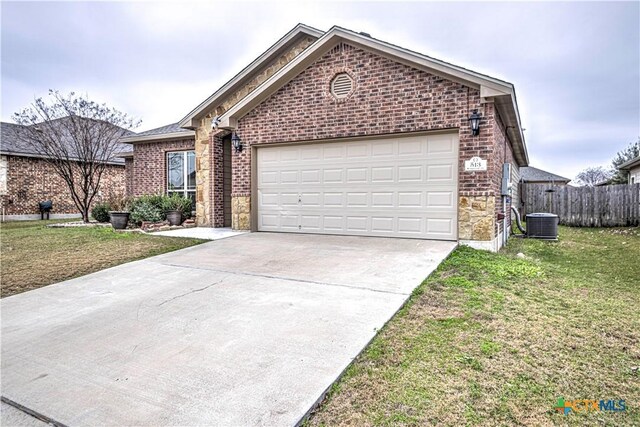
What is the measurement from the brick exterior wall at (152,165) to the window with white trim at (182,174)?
0.18 metres

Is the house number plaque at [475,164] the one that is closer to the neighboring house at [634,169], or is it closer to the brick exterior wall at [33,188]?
the neighboring house at [634,169]

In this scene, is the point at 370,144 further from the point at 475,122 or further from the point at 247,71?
the point at 247,71

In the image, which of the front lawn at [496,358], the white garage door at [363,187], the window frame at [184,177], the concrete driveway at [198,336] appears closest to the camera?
the front lawn at [496,358]

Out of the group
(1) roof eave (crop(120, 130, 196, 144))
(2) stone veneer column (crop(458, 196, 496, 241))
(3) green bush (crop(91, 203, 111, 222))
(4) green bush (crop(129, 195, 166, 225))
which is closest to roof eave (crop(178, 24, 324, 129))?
(1) roof eave (crop(120, 130, 196, 144))

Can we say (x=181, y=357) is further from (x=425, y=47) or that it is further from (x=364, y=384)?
(x=425, y=47)

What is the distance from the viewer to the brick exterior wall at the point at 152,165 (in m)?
13.9

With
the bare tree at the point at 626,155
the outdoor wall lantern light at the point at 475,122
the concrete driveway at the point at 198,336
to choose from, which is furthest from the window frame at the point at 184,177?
the bare tree at the point at 626,155

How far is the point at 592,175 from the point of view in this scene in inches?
1882

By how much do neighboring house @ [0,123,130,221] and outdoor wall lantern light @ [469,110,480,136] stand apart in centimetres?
1890

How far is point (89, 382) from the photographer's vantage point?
2.79m

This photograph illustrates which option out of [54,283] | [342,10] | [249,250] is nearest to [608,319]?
[249,250]

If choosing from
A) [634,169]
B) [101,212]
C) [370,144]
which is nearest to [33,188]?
[101,212]

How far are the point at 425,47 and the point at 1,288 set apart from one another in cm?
1968

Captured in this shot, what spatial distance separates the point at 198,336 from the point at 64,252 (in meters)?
6.14
